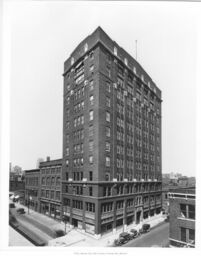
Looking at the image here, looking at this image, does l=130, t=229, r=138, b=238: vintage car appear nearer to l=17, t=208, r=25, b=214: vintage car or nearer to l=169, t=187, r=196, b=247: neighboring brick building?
l=169, t=187, r=196, b=247: neighboring brick building

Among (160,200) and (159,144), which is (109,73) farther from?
(160,200)

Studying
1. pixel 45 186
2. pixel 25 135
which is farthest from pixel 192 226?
pixel 25 135

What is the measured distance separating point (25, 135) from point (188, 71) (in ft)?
21.8

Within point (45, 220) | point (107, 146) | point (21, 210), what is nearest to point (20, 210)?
point (21, 210)

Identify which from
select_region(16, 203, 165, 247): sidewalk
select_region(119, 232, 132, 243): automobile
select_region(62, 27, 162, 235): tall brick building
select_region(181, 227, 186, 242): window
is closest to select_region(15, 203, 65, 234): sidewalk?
select_region(16, 203, 165, 247): sidewalk

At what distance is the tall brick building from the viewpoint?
8.61m

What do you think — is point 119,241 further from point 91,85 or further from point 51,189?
point 91,85

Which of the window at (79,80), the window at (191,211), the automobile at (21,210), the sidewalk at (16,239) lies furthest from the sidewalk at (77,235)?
the window at (79,80)

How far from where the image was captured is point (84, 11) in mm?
7129

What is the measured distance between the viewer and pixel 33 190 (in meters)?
9.04

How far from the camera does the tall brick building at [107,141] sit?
28.2 feet

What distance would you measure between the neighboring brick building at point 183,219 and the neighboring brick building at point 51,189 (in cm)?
496

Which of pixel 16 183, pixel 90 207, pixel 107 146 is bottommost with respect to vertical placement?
pixel 90 207

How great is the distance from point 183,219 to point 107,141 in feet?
15.0
